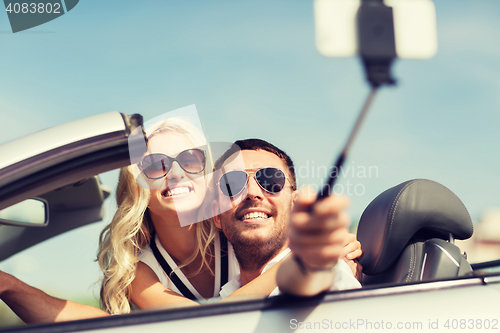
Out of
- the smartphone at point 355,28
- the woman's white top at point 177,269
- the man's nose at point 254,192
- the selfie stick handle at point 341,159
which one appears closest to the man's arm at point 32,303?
the woman's white top at point 177,269

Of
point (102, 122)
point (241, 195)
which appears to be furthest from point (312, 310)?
point (241, 195)

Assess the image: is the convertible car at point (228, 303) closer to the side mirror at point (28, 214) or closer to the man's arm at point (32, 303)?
the man's arm at point (32, 303)

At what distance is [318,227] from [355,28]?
457 millimetres

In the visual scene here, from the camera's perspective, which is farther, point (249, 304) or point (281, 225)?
point (281, 225)

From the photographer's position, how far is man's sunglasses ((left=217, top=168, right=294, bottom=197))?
214 centimetres

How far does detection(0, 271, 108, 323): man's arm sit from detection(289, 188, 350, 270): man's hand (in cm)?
100

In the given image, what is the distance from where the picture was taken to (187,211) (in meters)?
2.22

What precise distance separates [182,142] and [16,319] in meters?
1.14

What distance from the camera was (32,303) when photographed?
163 cm

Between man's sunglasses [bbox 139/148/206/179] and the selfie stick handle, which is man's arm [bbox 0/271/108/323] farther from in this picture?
the selfie stick handle

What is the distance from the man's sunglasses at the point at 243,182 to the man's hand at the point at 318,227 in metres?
1.11

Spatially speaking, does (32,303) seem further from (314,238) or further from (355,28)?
(355,28)

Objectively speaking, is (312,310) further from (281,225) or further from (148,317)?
(281,225)

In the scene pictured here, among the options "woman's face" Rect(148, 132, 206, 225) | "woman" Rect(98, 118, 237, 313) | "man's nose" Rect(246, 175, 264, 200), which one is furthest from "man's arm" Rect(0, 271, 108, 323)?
"man's nose" Rect(246, 175, 264, 200)
